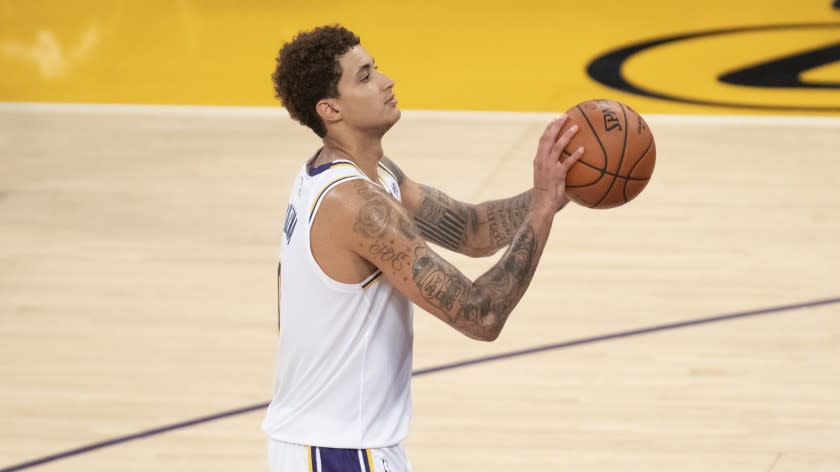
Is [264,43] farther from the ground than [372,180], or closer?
closer

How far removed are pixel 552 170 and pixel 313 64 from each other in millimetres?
675

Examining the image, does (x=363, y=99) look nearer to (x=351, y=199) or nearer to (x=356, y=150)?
(x=356, y=150)

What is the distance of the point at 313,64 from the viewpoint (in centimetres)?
348

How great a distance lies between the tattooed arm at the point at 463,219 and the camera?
4.11 m

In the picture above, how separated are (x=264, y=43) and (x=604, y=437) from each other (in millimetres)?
7901

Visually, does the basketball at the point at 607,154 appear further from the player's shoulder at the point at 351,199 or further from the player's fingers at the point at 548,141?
the player's shoulder at the point at 351,199

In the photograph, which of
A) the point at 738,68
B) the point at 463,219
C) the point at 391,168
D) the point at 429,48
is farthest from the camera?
the point at 429,48

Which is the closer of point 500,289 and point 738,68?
point 500,289

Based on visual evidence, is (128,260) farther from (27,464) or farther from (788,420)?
(788,420)

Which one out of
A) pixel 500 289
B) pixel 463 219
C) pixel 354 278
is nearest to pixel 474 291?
pixel 500 289

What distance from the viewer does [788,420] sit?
18.1 ft

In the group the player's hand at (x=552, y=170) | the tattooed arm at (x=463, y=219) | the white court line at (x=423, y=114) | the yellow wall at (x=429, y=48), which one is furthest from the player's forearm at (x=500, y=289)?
the yellow wall at (x=429, y=48)

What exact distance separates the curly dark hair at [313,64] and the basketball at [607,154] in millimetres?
→ 636

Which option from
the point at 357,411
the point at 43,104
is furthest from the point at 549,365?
the point at 43,104
